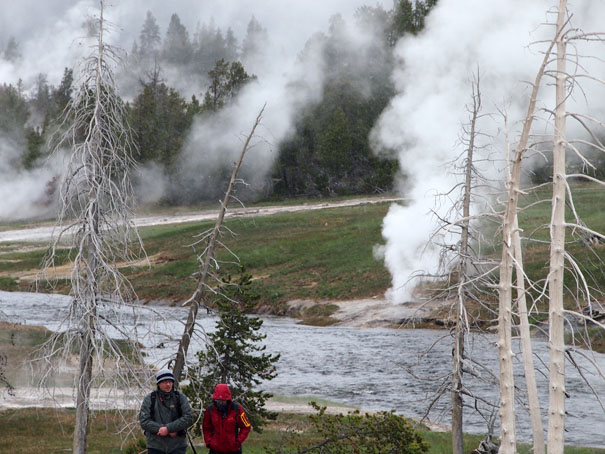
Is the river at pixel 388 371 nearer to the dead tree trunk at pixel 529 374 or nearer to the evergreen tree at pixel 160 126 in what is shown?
the dead tree trunk at pixel 529 374

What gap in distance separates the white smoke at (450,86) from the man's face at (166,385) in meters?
36.6

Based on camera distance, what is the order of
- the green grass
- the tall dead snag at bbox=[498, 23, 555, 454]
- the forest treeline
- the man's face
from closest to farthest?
the man's face
the tall dead snag at bbox=[498, 23, 555, 454]
the green grass
the forest treeline

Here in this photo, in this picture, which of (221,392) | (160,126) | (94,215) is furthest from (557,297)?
(160,126)

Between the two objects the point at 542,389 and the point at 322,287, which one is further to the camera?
the point at 322,287

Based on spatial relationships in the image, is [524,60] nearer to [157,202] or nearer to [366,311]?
[366,311]

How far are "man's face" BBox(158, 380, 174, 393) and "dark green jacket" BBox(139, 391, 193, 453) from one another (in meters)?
0.16


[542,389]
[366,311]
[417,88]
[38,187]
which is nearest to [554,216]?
[542,389]

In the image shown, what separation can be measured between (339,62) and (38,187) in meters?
43.8

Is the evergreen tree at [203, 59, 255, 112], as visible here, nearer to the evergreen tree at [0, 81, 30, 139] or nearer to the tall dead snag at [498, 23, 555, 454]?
the evergreen tree at [0, 81, 30, 139]

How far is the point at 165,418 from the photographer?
35.0 ft

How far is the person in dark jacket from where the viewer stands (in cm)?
1052

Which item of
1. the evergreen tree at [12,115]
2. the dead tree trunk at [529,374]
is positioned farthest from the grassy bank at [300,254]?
the evergreen tree at [12,115]

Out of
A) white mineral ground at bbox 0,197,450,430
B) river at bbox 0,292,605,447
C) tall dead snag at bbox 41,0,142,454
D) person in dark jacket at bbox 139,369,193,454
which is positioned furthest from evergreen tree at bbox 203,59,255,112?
person in dark jacket at bbox 139,369,193,454

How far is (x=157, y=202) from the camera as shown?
339 ft
